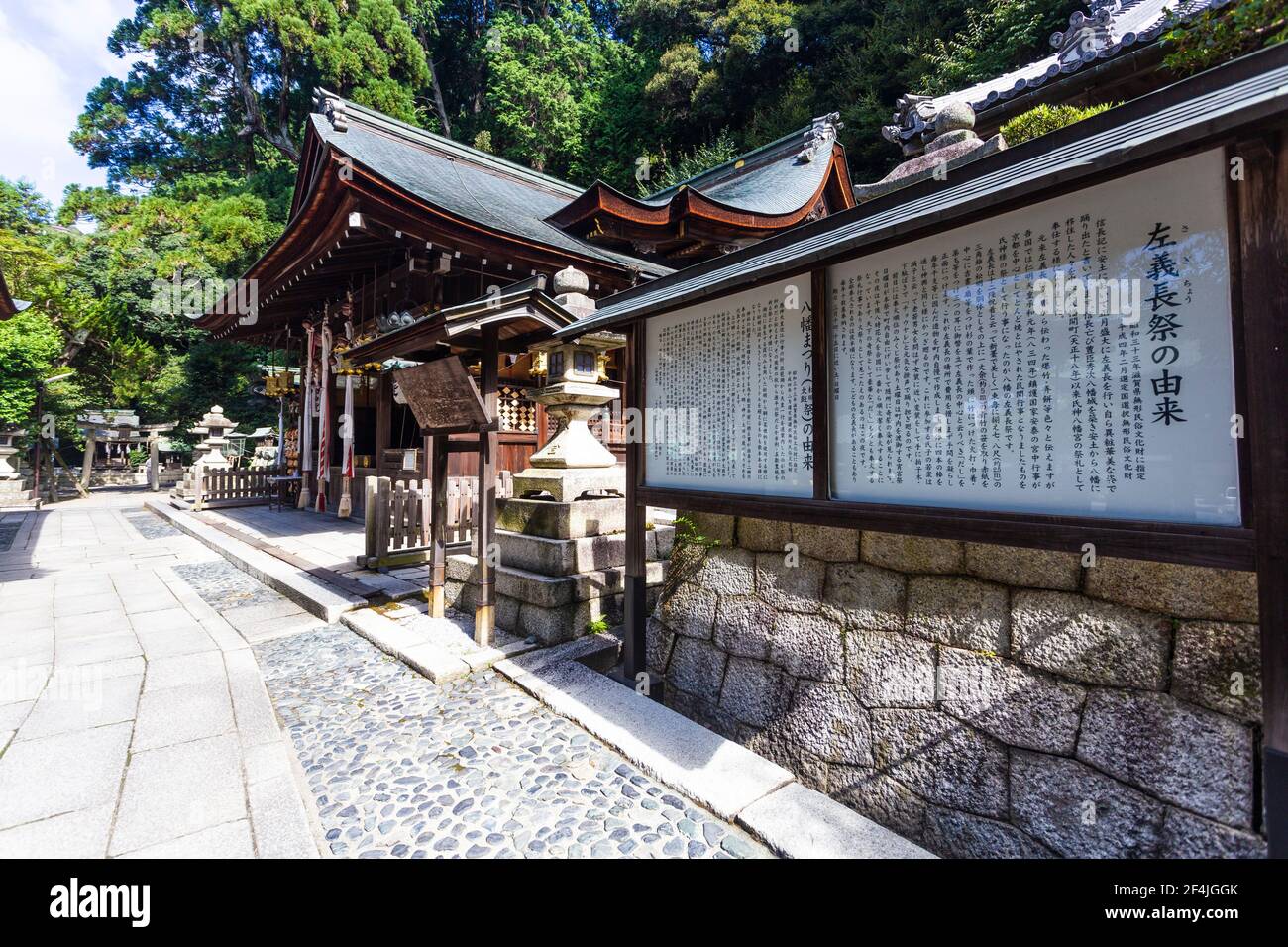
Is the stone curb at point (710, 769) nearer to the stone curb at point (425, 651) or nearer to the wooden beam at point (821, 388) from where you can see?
the stone curb at point (425, 651)

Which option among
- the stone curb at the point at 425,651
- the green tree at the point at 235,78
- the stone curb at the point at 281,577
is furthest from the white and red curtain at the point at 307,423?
the green tree at the point at 235,78

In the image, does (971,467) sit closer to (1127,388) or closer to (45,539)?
(1127,388)

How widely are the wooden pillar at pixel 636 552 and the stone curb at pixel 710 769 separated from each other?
22cm

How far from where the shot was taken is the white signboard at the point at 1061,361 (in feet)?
5.88

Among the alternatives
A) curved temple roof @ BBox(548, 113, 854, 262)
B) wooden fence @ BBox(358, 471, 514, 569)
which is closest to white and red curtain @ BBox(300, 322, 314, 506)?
curved temple roof @ BBox(548, 113, 854, 262)

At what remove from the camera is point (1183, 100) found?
1861 millimetres

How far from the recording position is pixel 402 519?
A: 22.6 feet

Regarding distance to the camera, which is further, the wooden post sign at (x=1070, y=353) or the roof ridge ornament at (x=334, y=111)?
the roof ridge ornament at (x=334, y=111)

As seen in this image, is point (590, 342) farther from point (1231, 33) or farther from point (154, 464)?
point (154, 464)

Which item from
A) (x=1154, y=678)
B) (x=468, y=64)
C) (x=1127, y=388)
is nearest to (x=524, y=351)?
(x=1127, y=388)

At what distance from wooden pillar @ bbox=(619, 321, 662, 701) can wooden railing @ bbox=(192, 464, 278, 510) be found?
43.9ft

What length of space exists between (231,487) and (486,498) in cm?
1262

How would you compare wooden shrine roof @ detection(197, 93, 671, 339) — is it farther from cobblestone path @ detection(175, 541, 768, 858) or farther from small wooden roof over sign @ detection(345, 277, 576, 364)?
cobblestone path @ detection(175, 541, 768, 858)
